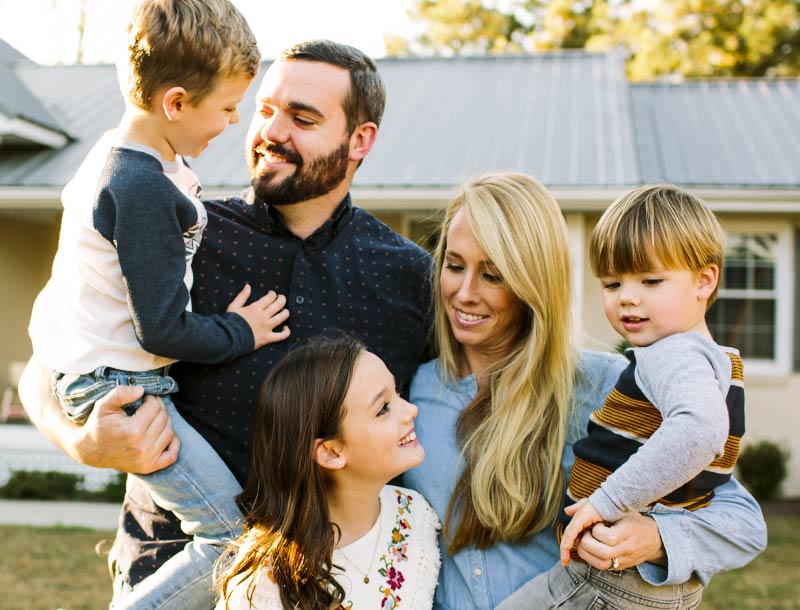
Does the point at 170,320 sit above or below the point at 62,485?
above

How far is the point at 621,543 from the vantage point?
2.19m

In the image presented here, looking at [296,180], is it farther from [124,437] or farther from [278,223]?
[124,437]

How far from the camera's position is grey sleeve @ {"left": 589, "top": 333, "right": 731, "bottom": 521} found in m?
2.05

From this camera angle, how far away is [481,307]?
8.90ft

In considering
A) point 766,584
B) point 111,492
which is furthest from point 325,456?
point 111,492

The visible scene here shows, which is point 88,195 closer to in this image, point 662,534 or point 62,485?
point 662,534

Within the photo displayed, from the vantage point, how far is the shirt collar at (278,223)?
2844mm

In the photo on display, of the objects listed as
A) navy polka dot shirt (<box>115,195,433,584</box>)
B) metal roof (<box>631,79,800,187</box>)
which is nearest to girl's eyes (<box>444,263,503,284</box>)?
navy polka dot shirt (<box>115,195,433,584</box>)

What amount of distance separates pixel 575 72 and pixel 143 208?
11880 millimetres

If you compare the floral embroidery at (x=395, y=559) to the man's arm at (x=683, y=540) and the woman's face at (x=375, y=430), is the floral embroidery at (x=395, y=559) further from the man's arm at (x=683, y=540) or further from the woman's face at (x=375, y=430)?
the man's arm at (x=683, y=540)

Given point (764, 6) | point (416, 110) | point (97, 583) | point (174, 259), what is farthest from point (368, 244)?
point (764, 6)

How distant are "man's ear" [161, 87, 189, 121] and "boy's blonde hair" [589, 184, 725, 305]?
4.20ft

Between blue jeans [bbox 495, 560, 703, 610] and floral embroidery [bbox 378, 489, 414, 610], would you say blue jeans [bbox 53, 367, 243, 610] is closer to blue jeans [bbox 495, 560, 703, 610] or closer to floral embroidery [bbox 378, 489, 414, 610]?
floral embroidery [bbox 378, 489, 414, 610]

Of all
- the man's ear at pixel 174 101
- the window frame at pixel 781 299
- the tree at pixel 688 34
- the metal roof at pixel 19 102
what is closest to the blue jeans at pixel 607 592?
the man's ear at pixel 174 101
